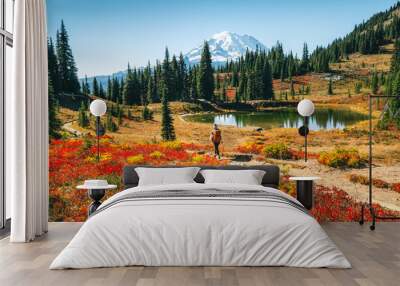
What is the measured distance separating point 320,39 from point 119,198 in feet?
14.4

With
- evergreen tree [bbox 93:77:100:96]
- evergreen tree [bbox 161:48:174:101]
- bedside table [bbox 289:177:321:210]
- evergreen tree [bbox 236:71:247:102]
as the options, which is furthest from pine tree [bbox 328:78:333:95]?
evergreen tree [bbox 93:77:100:96]

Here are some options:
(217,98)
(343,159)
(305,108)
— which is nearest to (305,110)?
(305,108)

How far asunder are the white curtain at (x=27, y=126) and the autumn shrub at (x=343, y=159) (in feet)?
12.9

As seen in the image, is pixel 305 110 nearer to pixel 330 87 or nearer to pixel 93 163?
pixel 330 87

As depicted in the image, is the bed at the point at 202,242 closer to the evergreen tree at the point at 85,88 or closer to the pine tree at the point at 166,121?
the pine tree at the point at 166,121

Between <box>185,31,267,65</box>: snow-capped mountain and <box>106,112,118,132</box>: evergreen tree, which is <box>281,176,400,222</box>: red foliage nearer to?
<box>185,31,267,65</box>: snow-capped mountain

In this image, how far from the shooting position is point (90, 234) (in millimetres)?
4305

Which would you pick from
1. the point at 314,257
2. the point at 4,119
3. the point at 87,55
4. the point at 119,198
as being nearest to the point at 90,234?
the point at 119,198

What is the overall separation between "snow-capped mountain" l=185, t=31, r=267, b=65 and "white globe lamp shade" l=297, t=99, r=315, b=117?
1153 mm

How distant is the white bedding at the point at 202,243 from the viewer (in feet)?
13.9

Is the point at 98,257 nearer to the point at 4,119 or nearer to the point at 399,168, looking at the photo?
the point at 4,119

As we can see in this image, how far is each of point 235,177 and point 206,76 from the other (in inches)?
85.1

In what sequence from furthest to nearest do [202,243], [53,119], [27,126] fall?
[53,119] → [27,126] → [202,243]

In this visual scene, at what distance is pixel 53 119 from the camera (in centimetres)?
770
